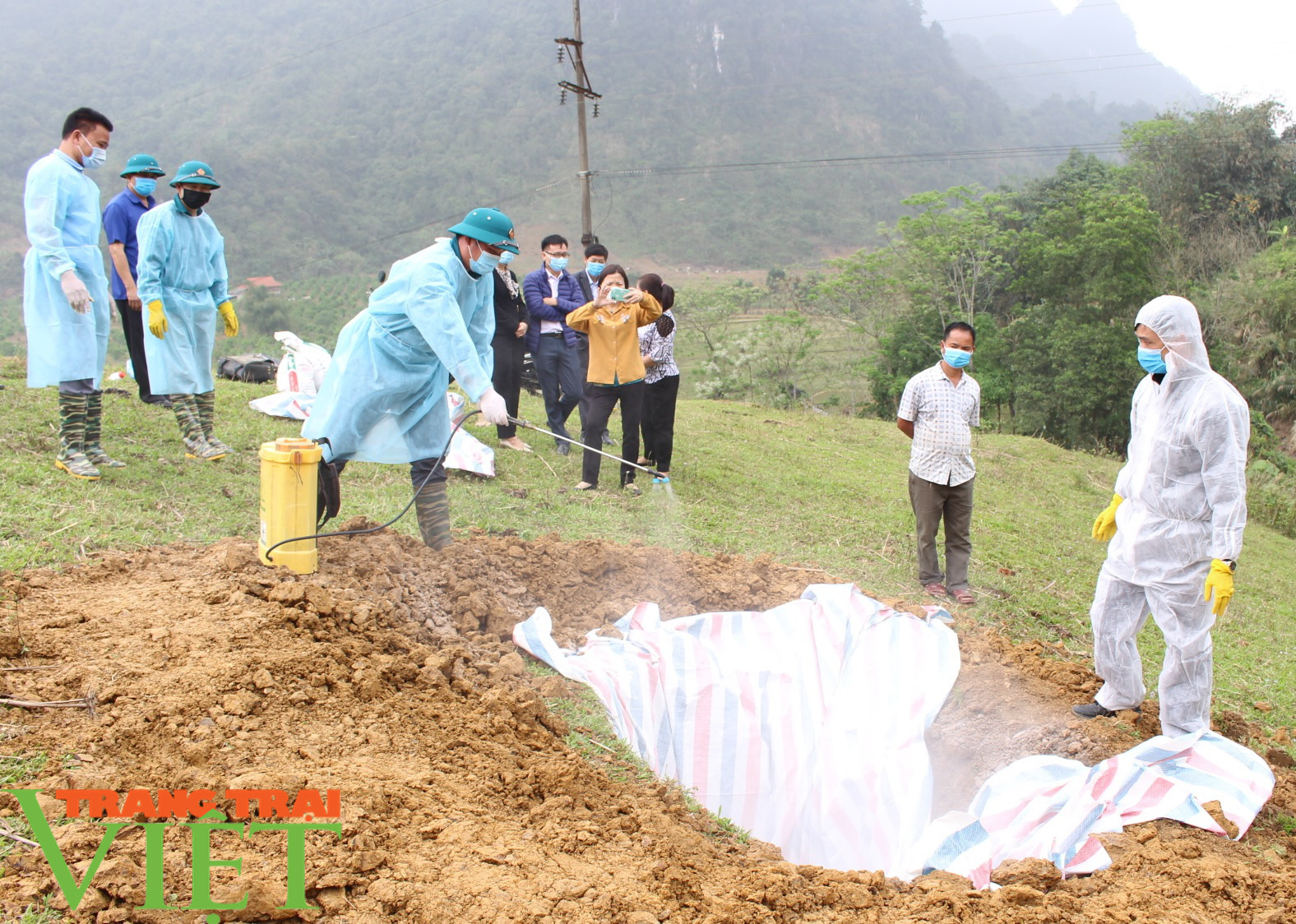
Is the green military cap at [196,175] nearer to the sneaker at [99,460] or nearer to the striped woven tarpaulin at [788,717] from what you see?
the sneaker at [99,460]

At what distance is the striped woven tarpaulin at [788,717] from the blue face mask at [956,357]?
192 cm

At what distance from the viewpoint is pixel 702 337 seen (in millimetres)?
31656

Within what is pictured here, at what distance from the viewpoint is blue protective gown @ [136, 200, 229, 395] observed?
16.2 ft

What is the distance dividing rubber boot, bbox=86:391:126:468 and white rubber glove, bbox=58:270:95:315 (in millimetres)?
573

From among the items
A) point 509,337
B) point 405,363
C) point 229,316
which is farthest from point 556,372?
point 405,363

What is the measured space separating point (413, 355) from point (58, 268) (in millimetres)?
2114

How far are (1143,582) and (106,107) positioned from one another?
92141mm

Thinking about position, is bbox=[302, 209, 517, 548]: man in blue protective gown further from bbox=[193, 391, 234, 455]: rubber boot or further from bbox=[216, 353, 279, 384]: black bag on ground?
bbox=[216, 353, 279, 384]: black bag on ground

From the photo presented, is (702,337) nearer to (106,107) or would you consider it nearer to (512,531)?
(512,531)

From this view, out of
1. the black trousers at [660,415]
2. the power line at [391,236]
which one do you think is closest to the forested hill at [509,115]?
the power line at [391,236]

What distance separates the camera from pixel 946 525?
5324 mm

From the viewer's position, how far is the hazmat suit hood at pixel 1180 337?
129 inches

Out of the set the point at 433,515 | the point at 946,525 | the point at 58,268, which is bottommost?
the point at 946,525

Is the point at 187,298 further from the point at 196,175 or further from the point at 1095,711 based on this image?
the point at 1095,711
